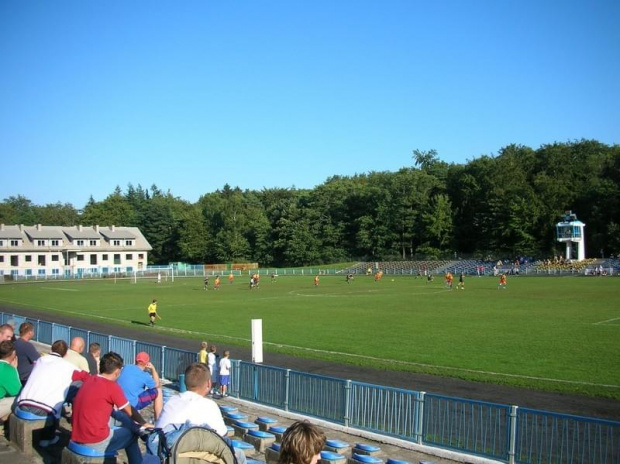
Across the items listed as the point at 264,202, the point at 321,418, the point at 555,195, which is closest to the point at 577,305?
the point at 321,418

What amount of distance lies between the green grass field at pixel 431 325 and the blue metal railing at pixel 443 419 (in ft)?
19.2

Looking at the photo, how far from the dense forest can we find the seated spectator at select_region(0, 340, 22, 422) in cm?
8417

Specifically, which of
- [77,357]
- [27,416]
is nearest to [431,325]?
[77,357]

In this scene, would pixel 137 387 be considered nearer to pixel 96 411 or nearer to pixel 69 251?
pixel 96 411

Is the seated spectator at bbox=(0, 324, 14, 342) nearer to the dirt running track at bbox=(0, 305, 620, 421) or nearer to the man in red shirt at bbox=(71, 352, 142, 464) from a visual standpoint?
the man in red shirt at bbox=(71, 352, 142, 464)

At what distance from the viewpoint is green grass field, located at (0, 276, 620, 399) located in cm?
1930

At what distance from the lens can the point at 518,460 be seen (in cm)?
1023

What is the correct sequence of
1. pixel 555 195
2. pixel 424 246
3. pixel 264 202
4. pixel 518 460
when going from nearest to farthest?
pixel 518 460 → pixel 555 195 → pixel 424 246 → pixel 264 202

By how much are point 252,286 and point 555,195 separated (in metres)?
53.0

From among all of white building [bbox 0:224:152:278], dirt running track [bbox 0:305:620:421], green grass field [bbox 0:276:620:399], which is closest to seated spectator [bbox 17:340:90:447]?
dirt running track [bbox 0:305:620:421]

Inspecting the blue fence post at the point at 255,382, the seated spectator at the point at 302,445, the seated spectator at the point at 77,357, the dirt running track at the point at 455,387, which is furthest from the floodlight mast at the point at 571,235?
the seated spectator at the point at 302,445

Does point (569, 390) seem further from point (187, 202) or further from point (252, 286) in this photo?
point (187, 202)

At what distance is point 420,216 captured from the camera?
335ft

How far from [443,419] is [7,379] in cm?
779
